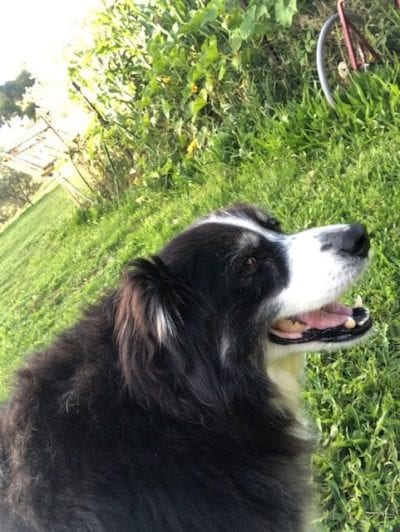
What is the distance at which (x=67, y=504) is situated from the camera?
1835mm

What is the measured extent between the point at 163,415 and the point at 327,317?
854mm

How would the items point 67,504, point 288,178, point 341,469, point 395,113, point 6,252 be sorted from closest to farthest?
point 67,504
point 341,469
point 395,113
point 288,178
point 6,252

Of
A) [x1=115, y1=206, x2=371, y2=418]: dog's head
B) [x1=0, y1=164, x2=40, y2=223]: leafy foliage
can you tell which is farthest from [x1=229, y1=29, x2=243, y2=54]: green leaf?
[x1=0, y1=164, x2=40, y2=223]: leafy foliage

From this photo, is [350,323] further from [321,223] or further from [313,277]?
[321,223]

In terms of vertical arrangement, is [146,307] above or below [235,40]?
below

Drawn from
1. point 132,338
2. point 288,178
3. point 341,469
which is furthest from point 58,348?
point 288,178

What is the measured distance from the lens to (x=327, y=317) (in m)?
2.47

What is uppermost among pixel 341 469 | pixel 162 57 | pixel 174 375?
pixel 162 57

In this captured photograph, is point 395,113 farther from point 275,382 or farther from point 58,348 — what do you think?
point 58,348

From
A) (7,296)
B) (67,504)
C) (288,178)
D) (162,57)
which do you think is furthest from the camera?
(7,296)

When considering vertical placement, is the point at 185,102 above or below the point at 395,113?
above

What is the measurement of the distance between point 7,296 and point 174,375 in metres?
8.46

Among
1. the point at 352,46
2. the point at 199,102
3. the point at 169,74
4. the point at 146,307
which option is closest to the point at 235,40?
the point at 352,46

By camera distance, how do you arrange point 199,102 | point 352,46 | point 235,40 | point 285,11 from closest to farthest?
point 285,11, point 352,46, point 235,40, point 199,102
